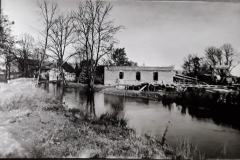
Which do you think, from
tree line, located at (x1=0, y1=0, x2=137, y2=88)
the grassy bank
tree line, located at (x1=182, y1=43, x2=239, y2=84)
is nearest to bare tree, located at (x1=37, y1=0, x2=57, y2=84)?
tree line, located at (x1=0, y1=0, x2=137, y2=88)

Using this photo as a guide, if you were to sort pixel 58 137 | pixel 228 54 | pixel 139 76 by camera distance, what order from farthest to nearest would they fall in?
1. pixel 139 76
2. pixel 228 54
3. pixel 58 137

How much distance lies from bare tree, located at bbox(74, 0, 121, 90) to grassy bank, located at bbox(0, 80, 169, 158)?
1948mm

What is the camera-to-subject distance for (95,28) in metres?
5.09

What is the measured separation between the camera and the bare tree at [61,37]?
15.4 ft

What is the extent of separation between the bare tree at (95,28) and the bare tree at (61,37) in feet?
0.64

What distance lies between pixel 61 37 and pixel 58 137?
2.97 meters

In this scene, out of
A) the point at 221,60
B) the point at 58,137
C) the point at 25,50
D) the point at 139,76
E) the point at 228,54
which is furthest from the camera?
the point at 139,76

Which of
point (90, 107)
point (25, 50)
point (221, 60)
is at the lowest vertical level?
point (90, 107)

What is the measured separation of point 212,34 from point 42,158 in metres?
3.59

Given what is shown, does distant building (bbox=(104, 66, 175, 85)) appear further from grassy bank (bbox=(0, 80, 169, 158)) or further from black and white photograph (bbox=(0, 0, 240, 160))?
grassy bank (bbox=(0, 80, 169, 158))

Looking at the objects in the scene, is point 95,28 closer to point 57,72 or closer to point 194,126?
Answer: point 194,126

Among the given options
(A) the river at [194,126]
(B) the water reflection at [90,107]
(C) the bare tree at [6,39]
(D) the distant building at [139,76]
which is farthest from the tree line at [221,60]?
(D) the distant building at [139,76]

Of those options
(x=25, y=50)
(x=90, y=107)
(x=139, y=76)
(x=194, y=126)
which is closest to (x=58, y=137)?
(x=90, y=107)

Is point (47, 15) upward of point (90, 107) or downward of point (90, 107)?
upward
